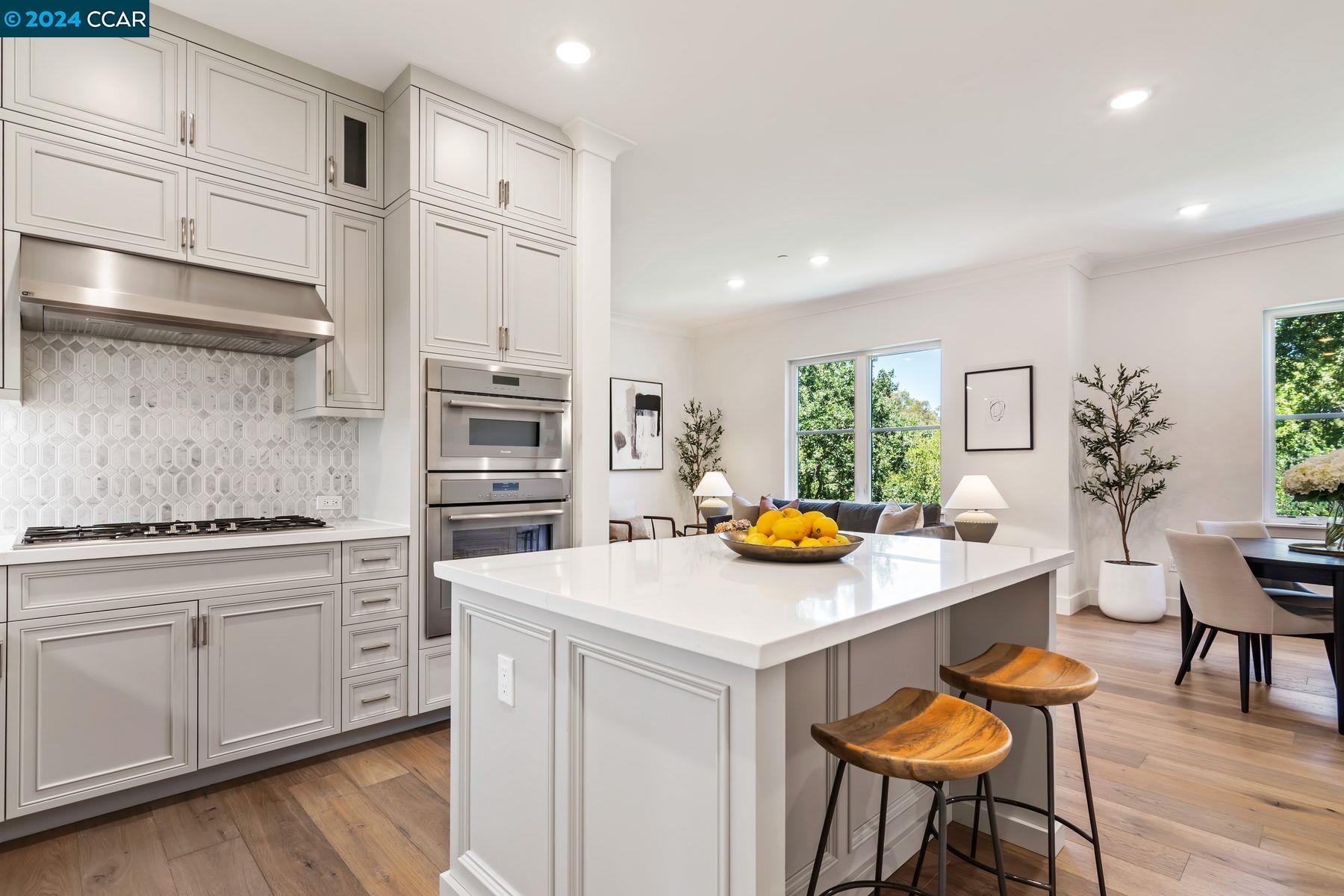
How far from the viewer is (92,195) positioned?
2354 mm

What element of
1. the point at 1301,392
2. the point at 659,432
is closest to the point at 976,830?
the point at 1301,392

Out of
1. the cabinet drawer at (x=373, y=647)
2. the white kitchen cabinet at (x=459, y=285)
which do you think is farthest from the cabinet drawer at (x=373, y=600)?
the white kitchen cabinet at (x=459, y=285)

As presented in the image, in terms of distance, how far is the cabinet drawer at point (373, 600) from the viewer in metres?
2.70

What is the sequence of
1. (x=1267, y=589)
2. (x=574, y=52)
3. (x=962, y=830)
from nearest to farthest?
(x=962, y=830)
(x=574, y=52)
(x=1267, y=589)

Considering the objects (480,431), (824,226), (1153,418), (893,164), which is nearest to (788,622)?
(480,431)

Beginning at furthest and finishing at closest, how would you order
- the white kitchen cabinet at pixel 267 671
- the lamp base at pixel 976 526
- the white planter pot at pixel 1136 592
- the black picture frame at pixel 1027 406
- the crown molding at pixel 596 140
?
the black picture frame at pixel 1027 406, the lamp base at pixel 976 526, the white planter pot at pixel 1136 592, the crown molding at pixel 596 140, the white kitchen cabinet at pixel 267 671

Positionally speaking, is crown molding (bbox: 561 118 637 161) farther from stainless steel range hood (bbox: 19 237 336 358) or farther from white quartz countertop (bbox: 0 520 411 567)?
white quartz countertop (bbox: 0 520 411 567)

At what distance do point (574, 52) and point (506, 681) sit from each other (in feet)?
7.82

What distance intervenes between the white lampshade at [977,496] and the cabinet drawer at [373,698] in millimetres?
4107

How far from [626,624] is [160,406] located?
2.60 m

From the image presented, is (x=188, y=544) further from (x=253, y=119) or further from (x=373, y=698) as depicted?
(x=253, y=119)

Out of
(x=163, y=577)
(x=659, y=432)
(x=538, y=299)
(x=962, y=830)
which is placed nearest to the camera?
(x=962, y=830)

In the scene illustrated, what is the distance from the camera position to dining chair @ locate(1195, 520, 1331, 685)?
11.0 ft

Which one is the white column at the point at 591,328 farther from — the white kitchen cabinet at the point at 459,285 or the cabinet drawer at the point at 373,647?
the cabinet drawer at the point at 373,647
